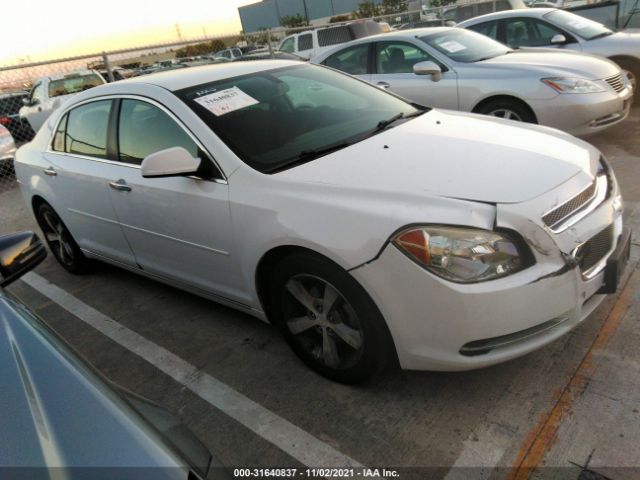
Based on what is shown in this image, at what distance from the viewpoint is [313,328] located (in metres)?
2.70

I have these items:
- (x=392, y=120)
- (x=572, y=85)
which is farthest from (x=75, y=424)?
(x=572, y=85)

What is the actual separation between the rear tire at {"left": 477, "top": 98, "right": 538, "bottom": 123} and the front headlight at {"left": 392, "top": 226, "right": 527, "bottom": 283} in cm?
409

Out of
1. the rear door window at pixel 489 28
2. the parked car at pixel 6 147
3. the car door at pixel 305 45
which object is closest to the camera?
the rear door window at pixel 489 28

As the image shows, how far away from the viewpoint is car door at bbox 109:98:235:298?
9.34 feet

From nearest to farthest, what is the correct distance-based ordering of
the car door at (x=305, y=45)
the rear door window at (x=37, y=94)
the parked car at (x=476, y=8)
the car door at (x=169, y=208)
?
the car door at (x=169, y=208), the rear door window at (x=37, y=94), the parked car at (x=476, y=8), the car door at (x=305, y=45)

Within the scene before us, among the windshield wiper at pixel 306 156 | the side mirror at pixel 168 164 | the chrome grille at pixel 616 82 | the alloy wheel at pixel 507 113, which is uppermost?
the side mirror at pixel 168 164

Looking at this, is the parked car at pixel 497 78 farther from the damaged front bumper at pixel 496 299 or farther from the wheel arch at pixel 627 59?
the damaged front bumper at pixel 496 299

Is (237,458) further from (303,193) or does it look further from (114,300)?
(114,300)

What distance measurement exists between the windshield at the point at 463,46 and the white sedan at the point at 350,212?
2993mm

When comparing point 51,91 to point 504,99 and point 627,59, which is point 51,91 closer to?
point 504,99

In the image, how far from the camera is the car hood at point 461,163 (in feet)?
7.51

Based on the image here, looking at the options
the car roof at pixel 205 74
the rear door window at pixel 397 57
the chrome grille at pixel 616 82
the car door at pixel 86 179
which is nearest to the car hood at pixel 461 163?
the car roof at pixel 205 74

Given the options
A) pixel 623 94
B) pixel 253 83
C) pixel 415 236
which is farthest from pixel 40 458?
pixel 623 94

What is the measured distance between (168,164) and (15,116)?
491 inches
